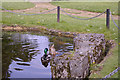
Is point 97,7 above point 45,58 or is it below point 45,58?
above

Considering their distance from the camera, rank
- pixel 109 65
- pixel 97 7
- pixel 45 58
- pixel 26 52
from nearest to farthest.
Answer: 1. pixel 109 65
2. pixel 45 58
3. pixel 26 52
4. pixel 97 7

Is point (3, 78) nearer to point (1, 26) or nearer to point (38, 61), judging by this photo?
point (38, 61)

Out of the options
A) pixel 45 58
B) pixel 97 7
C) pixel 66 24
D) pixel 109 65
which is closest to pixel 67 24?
pixel 66 24

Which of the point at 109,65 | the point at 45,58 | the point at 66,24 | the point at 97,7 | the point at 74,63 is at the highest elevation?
the point at 97,7

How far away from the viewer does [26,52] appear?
10.4m

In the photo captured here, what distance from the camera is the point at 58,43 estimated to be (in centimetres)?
1221

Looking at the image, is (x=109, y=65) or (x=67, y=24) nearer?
(x=109, y=65)

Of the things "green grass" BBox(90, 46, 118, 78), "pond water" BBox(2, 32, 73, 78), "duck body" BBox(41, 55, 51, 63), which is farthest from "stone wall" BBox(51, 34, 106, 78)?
"duck body" BBox(41, 55, 51, 63)

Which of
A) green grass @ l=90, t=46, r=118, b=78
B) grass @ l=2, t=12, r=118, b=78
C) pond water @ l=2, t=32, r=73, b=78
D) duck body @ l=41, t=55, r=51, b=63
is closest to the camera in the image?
green grass @ l=90, t=46, r=118, b=78

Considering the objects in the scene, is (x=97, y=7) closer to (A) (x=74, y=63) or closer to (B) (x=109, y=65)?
(B) (x=109, y=65)

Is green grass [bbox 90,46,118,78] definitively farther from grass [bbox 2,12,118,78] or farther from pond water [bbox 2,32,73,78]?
pond water [bbox 2,32,73,78]

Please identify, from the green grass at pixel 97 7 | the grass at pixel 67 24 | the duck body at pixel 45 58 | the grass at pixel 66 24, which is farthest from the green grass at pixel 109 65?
the green grass at pixel 97 7

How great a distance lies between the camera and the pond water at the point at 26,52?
801cm

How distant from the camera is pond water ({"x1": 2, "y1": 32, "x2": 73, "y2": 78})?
801cm
